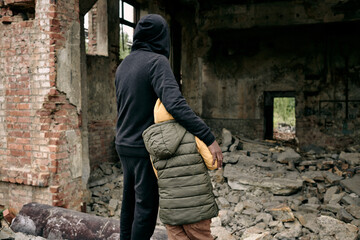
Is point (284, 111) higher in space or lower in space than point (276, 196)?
higher

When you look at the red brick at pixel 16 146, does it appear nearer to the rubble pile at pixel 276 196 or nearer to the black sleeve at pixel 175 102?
the rubble pile at pixel 276 196

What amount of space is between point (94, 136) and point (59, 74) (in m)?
2.77

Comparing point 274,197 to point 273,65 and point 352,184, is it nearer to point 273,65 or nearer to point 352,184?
point 352,184

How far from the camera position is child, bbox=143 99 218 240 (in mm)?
1697

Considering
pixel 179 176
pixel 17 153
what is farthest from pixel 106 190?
pixel 179 176

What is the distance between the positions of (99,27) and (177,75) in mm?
3860

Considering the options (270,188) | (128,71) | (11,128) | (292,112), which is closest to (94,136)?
(11,128)

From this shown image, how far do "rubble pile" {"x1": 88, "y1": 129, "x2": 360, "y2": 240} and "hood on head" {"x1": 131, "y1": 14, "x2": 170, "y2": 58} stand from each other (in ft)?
7.79

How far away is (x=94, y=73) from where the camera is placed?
614 centimetres

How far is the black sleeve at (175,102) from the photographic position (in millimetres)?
1717

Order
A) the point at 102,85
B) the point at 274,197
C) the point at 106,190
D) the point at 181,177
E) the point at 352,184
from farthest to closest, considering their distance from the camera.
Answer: the point at 102,85
the point at 106,190
the point at 352,184
the point at 274,197
the point at 181,177

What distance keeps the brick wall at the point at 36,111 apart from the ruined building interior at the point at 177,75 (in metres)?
0.01

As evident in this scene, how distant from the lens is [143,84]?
188cm

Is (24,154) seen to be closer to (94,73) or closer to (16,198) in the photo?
(16,198)
